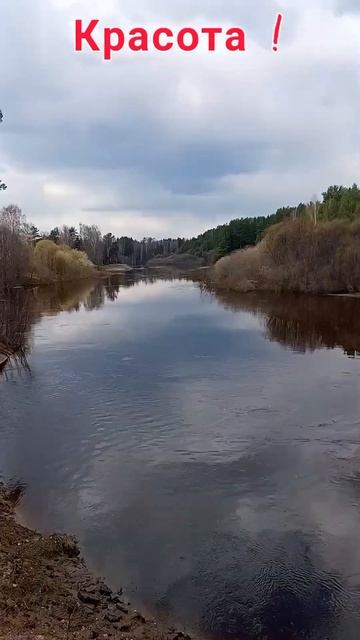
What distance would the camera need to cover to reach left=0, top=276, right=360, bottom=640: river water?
6.26 m

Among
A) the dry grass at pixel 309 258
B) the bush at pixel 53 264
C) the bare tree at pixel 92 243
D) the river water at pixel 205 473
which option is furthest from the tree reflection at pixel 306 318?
the bare tree at pixel 92 243

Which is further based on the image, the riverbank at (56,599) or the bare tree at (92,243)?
the bare tree at (92,243)

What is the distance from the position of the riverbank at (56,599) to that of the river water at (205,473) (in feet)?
1.04

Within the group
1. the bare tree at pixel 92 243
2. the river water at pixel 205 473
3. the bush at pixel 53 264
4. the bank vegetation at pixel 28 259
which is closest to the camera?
the river water at pixel 205 473

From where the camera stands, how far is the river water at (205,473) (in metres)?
6.26

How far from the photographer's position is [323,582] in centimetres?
645

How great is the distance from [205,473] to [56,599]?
163 inches

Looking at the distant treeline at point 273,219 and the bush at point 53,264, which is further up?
the distant treeline at point 273,219

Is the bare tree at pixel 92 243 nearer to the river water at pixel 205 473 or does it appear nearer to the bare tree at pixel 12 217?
the bare tree at pixel 12 217

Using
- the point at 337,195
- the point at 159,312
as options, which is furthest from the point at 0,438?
the point at 337,195

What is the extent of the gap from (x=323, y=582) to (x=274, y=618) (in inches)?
36.7

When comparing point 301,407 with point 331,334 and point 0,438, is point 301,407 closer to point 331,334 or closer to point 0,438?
point 0,438

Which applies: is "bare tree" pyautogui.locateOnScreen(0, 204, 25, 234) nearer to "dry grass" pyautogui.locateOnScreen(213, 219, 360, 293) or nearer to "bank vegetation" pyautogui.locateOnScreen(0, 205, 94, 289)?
"bank vegetation" pyautogui.locateOnScreen(0, 205, 94, 289)

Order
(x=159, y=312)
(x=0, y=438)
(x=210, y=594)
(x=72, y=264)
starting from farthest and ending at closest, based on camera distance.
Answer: (x=72, y=264), (x=159, y=312), (x=0, y=438), (x=210, y=594)
